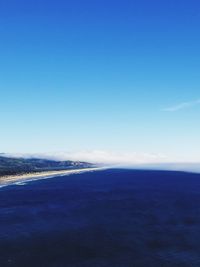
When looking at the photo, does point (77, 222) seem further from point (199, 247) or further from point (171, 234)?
point (199, 247)

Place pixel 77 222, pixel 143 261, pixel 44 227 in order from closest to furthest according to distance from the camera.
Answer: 1. pixel 143 261
2. pixel 44 227
3. pixel 77 222

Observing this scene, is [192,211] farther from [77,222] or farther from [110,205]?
[77,222]

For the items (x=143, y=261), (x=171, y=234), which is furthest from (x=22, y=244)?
(x=171, y=234)

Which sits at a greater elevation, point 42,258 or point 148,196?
point 148,196

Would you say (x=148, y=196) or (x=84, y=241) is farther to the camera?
(x=148, y=196)

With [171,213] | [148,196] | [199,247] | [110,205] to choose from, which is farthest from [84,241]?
[148,196]

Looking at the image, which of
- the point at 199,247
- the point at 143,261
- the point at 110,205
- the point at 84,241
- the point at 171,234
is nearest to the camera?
the point at 143,261
